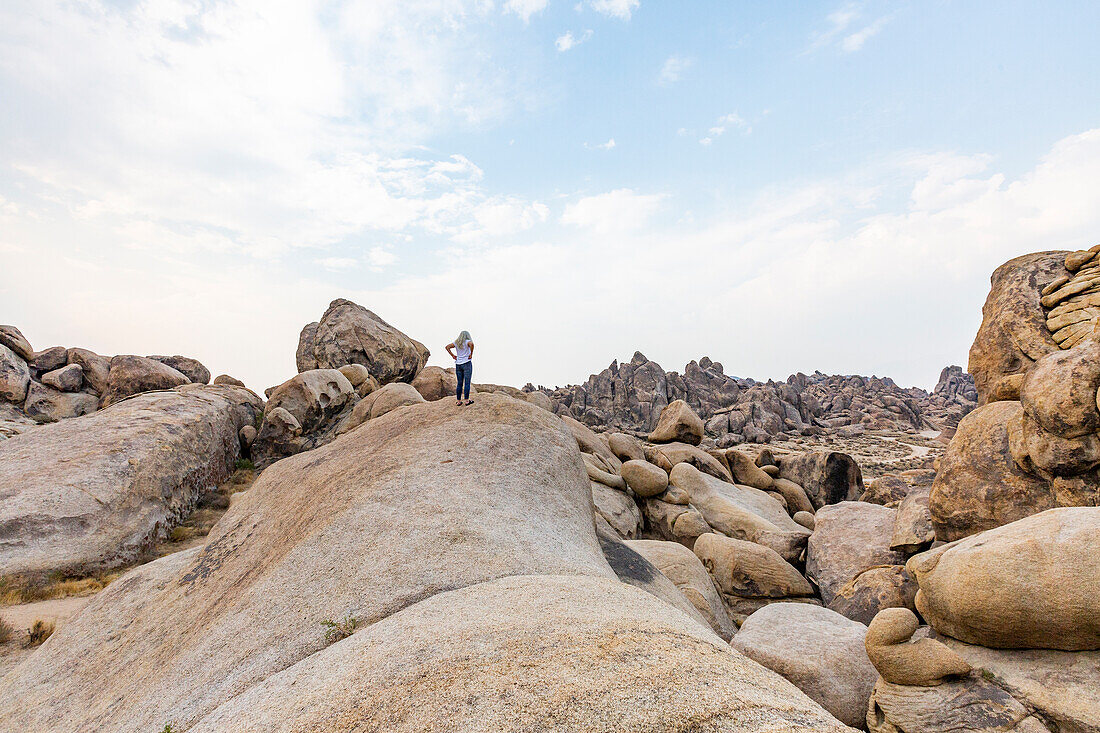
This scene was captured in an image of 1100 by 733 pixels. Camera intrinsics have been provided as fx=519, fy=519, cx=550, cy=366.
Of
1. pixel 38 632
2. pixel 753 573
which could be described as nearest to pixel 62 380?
pixel 38 632

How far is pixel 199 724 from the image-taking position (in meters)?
4.69

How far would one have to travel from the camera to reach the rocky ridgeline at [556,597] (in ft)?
13.3

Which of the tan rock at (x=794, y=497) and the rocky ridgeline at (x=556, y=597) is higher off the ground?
the rocky ridgeline at (x=556, y=597)

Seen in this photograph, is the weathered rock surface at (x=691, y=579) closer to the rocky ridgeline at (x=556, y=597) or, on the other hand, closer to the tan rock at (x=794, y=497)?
the rocky ridgeline at (x=556, y=597)

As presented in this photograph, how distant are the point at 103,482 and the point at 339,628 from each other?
15.7m

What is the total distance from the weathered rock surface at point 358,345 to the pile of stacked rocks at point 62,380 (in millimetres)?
7365

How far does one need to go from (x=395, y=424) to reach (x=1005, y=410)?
12785mm

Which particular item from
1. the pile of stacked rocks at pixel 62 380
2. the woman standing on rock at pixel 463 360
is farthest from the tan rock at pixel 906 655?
the pile of stacked rocks at pixel 62 380

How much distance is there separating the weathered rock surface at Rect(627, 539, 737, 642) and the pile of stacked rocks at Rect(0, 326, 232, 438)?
106 ft

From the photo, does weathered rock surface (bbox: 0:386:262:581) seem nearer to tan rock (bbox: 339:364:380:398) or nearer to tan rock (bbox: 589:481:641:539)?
tan rock (bbox: 339:364:380:398)

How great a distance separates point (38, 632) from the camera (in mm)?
10633

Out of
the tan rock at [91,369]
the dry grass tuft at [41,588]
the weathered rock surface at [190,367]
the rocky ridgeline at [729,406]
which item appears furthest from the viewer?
the rocky ridgeline at [729,406]

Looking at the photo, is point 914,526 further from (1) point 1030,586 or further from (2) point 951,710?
(2) point 951,710

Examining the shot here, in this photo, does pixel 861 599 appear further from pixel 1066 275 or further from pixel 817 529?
pixel 1066 275
